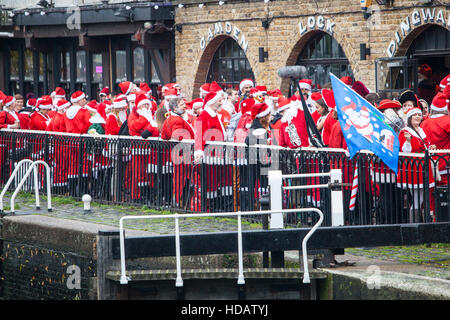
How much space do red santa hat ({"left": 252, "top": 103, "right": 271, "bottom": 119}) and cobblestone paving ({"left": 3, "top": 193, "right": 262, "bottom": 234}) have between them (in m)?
1.43

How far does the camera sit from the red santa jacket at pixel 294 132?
1221 cm

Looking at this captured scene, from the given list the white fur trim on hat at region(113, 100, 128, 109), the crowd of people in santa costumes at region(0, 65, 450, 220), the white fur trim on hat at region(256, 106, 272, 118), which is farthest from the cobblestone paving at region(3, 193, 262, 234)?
the white fur trim on hat at region(113, 100, 128, 109)

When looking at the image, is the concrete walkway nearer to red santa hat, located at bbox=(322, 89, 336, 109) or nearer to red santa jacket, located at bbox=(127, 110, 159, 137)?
red santa jacket, located at bbox=(127, 110, 159, 137)

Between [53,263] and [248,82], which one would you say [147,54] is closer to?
[248,82]

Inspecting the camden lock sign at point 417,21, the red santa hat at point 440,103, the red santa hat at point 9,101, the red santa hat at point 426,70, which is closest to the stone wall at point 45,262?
the red santa hat at point 440,103

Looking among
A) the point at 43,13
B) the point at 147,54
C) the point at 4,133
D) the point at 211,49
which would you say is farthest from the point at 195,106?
the point at 43,13

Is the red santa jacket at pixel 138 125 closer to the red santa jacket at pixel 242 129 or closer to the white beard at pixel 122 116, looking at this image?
the white beard at pixel 122 116

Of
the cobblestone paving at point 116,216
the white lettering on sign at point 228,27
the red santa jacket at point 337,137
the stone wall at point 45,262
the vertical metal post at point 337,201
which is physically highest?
the white lettering on sign at point 228,27

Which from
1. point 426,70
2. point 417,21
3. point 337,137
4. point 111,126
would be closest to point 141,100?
point 111,126

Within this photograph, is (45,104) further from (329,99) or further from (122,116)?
(329,99)

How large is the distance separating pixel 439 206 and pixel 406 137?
3.33 feet

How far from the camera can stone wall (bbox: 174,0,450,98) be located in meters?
18.8

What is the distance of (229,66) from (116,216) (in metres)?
11.0

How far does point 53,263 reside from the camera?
12133 millimetres
